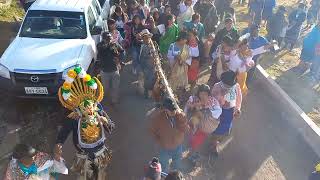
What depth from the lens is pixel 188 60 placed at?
7.99 m

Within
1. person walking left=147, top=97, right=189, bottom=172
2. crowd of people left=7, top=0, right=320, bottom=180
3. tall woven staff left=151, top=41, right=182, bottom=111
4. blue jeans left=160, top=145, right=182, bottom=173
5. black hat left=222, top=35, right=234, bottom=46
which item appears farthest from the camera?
black hat left=222, top=35, right=234, bottom=46

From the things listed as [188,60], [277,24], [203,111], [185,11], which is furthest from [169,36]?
[277,24]

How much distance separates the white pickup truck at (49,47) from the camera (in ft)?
25.0

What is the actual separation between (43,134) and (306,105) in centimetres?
596

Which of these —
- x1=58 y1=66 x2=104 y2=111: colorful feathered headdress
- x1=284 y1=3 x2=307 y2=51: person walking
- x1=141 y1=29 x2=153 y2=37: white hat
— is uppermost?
x1=58 y1=66 x2=104 y2=111: colorful feathered headdress

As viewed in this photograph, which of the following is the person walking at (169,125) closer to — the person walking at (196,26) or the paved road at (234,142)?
the paved road at (234,142)

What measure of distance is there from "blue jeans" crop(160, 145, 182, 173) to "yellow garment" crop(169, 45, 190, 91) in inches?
87.4

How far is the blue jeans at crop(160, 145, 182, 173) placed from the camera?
584cm

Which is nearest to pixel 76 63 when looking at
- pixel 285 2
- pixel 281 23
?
pixel 281 23

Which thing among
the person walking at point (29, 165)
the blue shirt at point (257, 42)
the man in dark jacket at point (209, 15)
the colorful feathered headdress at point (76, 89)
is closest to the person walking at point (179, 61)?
the blue shirt at point (257, 42)

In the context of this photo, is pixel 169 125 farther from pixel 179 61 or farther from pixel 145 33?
pixel 145 33

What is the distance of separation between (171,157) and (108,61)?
2742mm

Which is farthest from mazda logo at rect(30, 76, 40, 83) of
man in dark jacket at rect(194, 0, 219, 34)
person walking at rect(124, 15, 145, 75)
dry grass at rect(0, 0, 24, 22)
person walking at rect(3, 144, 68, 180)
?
dry grass at rect(0, 0, 24, 22)

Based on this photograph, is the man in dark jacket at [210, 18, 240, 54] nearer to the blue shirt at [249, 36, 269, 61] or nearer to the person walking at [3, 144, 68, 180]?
the blue shirt at [249, 36, 269, 61]
